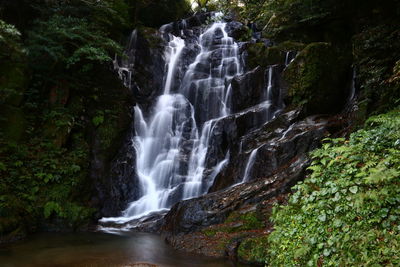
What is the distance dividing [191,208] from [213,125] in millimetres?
5793

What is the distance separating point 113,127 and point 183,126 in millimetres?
3411

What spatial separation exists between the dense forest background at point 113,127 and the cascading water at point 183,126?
4.67 feet

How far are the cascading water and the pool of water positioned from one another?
2.87m

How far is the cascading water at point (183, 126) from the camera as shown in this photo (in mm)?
12891

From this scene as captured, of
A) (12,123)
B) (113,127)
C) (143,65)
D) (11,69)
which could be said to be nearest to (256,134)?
(113,127)

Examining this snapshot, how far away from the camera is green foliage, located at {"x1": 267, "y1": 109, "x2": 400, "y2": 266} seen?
3614 millimetres

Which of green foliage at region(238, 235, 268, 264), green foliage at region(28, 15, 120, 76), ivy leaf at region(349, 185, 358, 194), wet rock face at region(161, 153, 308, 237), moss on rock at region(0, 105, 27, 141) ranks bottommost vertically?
green foliage at region(238, 235, 268, 264)

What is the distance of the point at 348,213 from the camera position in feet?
13.0

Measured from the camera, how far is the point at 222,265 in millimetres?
6672

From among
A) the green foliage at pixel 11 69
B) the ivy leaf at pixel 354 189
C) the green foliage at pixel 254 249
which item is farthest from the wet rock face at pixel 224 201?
the green foliage at pixel 11 69

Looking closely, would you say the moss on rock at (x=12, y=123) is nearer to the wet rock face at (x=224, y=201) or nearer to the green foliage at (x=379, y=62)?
the wet rock face at (x=224, y=201)

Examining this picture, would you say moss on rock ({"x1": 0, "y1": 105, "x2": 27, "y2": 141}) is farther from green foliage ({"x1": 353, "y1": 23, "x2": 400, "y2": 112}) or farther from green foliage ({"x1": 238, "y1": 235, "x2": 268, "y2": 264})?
green foliage ({"x1": 353, "y1": 23, "x2": 400, "y2": 112})

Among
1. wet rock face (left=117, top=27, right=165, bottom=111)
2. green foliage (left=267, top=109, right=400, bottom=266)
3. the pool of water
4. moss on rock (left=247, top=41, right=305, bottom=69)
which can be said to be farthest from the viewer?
wet rock face (left=117, top=27, right=165, bottom=111)

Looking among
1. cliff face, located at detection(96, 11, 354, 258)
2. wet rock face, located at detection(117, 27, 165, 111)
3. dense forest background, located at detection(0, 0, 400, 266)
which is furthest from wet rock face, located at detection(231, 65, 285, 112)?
wet rock face, located at detection(117, 27, 165, 111)
